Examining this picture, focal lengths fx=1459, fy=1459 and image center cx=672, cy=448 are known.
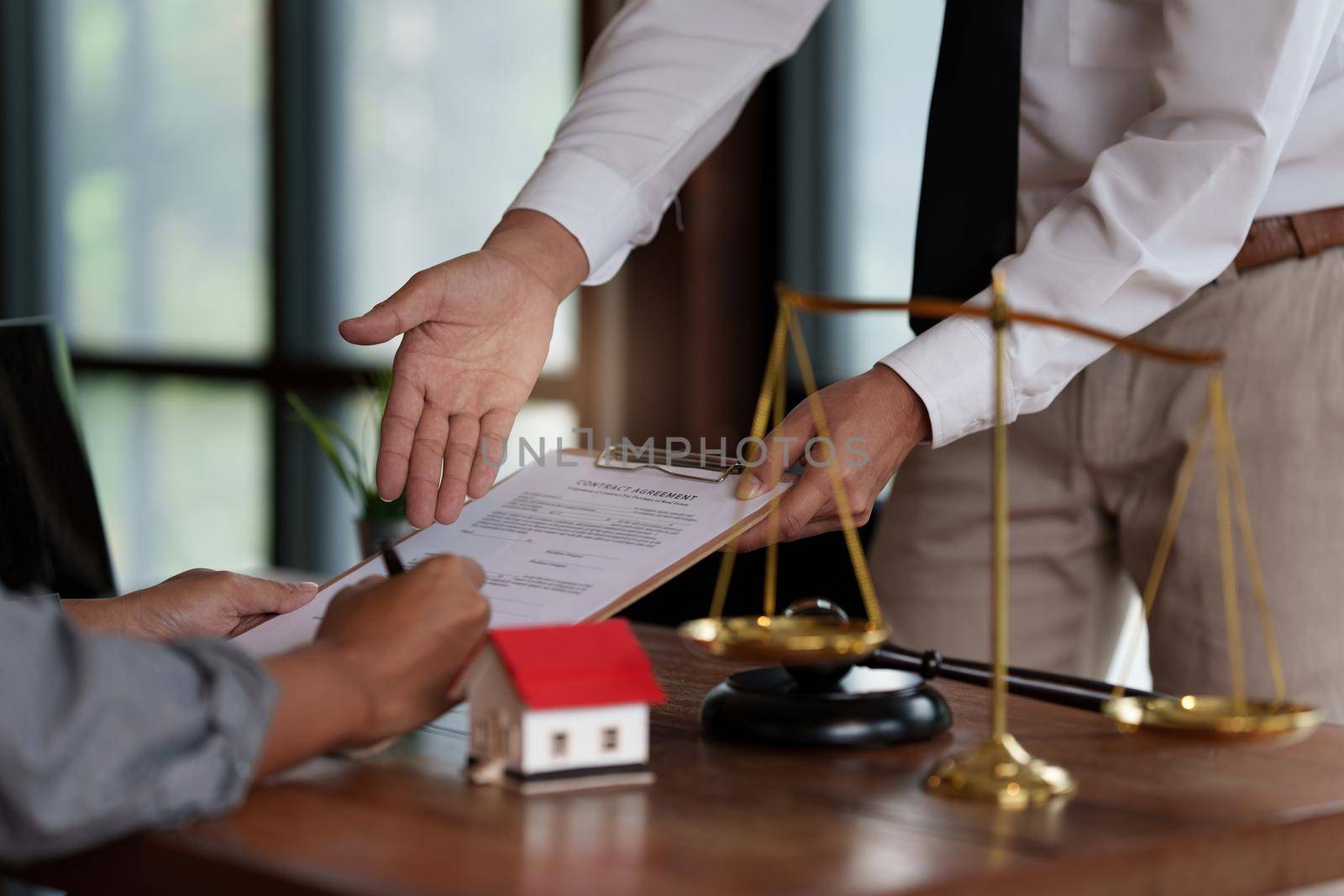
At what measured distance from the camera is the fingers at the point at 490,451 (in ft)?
4.28

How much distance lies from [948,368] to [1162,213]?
228 millimetres

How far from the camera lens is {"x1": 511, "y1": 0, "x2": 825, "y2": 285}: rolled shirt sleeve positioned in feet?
5.04

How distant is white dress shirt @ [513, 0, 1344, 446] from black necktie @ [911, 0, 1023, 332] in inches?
1.0

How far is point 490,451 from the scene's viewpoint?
135cm

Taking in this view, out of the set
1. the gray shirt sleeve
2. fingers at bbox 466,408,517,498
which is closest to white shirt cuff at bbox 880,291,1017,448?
fingers at bbox 466,408,517,498

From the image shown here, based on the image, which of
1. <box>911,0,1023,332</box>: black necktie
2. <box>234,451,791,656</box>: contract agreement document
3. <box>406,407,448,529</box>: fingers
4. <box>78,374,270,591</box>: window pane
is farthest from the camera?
<box>78,374,270,591</box>: window pane

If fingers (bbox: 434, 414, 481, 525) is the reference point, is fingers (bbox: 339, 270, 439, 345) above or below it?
above

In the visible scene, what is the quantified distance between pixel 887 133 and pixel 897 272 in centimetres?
28

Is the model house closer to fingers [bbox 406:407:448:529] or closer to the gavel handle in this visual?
the gavel handle

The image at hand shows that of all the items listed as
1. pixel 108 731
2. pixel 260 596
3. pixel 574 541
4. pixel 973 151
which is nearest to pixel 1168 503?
pixel 973 151

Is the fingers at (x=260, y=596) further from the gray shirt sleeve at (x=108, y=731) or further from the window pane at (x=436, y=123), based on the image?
the window pane at (x=436, y=123)

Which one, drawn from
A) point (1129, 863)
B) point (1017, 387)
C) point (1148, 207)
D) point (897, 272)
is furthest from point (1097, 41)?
point (897, 272)

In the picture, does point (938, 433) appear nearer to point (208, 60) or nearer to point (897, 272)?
point (897, 272)

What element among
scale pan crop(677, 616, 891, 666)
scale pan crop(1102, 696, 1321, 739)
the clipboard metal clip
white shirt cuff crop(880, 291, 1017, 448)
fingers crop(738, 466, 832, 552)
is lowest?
scale pan crop(1102, 696, 1321, 739)
